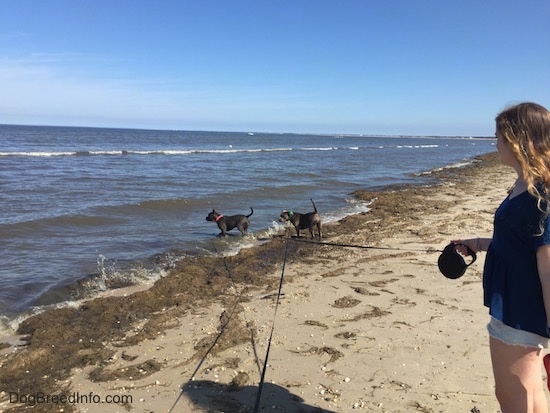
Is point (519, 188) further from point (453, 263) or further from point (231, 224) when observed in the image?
point (231, 224)

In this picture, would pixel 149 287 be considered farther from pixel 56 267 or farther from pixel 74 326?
pixel 56 267

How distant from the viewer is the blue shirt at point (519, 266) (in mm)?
1905

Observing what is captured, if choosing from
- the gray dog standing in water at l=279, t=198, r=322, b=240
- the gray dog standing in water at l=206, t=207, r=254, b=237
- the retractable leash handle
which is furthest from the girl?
the gray dog standing in water at l=206, t=207, r=254, b=237

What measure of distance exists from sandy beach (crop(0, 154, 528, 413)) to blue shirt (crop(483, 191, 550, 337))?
172 cm

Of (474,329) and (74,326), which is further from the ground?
(474,329)

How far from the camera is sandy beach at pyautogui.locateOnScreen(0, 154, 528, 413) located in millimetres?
3607

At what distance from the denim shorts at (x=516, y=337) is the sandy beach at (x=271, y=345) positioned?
159cm

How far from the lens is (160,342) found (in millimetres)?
4715

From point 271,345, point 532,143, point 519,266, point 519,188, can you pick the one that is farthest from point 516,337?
point 271,345

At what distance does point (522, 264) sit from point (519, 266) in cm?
2

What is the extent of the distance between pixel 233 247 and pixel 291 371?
17.7ft

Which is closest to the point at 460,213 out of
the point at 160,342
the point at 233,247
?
the point at 233,247

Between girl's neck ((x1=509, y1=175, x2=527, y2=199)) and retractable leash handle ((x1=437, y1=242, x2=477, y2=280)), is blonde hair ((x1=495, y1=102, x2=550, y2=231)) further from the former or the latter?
retractable leash handle ((x1=437, y1=242, x2=477, y2=280))

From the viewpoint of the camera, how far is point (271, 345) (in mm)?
4516
